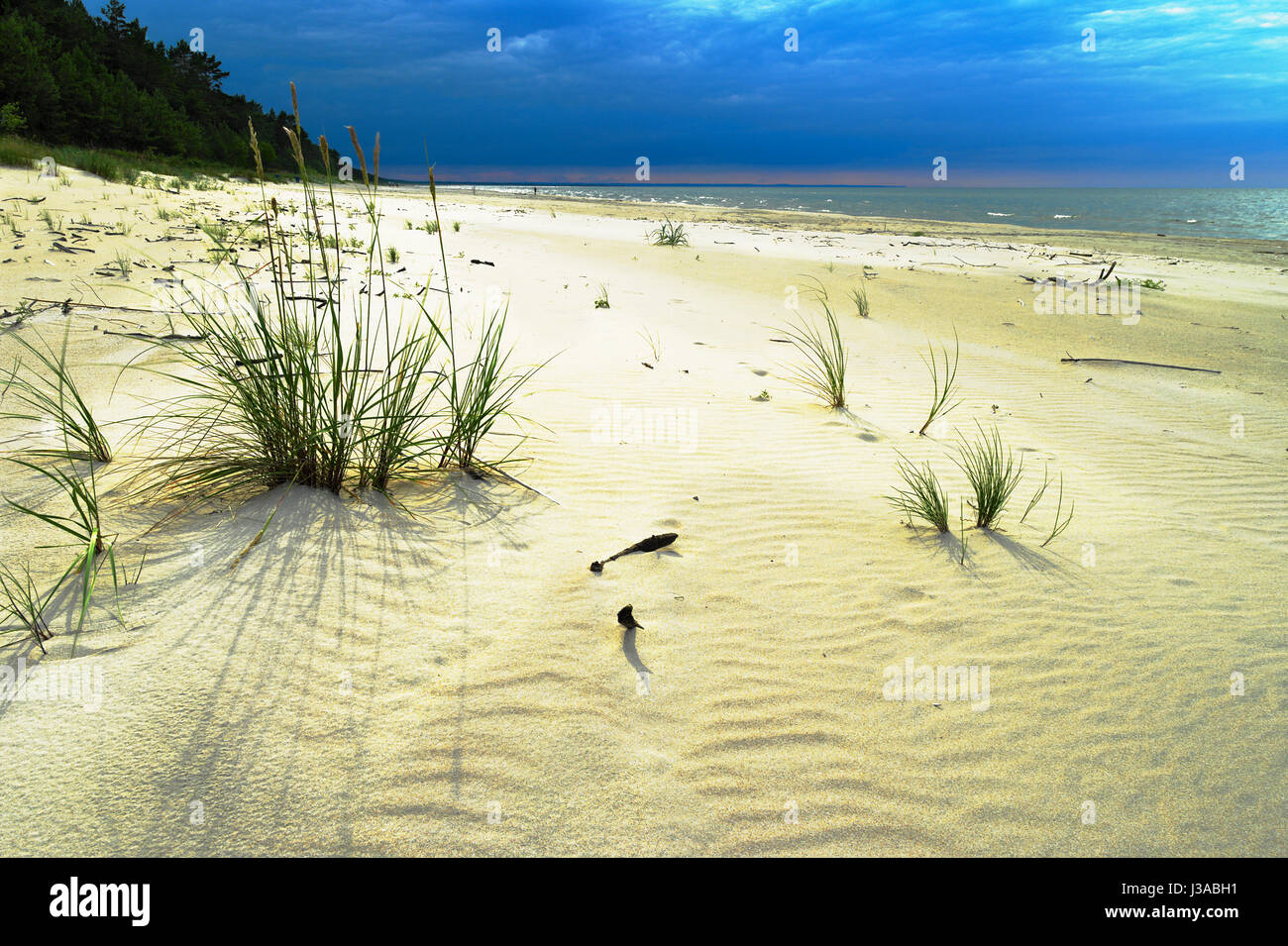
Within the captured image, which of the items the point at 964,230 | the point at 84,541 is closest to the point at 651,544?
the point at 84,541

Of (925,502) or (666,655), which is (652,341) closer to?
(925,502)

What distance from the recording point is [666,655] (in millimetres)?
2461

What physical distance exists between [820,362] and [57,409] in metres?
6.10

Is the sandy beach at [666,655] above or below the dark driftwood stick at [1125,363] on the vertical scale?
below

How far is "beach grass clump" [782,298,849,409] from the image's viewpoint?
563cm

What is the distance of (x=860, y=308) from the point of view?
9.71 meters

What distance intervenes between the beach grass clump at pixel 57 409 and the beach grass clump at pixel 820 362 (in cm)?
470

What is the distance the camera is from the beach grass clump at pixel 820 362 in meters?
5.63

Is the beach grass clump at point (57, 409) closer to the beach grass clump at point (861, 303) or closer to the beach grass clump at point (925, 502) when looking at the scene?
the beach grass clump at point (925, 502)

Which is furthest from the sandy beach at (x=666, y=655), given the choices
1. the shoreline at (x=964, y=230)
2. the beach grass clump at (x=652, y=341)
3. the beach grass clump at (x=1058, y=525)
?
the shoreline at (x=964, y=230)

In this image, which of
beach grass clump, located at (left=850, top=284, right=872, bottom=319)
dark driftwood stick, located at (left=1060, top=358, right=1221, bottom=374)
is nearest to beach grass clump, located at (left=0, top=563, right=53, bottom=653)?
dark driftwood stick, located at (left=1060, top=358, right=1221, bottom=374)

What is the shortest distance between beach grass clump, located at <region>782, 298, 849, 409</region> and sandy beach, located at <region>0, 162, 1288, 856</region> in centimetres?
44

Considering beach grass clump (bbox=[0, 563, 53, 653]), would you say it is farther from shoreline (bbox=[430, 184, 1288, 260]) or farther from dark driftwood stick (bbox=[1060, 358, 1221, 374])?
shoreline (bbox=[430, 184, 1288, 260])

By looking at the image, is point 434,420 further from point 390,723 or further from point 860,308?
point 860,308
